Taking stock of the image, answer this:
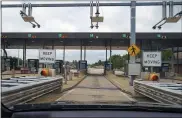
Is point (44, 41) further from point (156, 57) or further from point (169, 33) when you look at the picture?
point (156, 57)

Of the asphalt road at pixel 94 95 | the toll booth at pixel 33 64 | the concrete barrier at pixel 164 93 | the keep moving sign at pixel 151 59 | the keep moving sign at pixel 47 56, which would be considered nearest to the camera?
the concrete barrier at pixel 164 93

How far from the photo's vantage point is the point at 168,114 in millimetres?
3410

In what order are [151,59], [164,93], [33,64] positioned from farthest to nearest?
1. [33,64]
2. [151,59]
3. [164,93]

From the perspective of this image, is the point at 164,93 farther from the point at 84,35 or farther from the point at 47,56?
the point at 84,35

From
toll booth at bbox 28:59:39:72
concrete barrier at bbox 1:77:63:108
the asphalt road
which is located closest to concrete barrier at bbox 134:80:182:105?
the asphalt road

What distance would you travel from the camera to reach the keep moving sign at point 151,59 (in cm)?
1802

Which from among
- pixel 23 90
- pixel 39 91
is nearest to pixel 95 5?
pixel 39 91

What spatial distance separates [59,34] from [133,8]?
28.0m

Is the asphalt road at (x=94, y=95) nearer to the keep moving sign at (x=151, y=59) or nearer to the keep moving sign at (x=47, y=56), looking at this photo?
the keep moving sign at (x=151, y=59)

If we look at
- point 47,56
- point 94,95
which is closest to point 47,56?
point 47,56

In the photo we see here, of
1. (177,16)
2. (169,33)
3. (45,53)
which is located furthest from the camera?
(169,33)

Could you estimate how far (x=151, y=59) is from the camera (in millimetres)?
18094

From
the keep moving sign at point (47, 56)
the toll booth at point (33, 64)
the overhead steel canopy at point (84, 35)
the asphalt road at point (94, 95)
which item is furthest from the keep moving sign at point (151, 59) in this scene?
the toll booth at point (33, 64)

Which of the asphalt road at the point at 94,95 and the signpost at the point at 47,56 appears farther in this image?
the signpost at the point at 47,56
